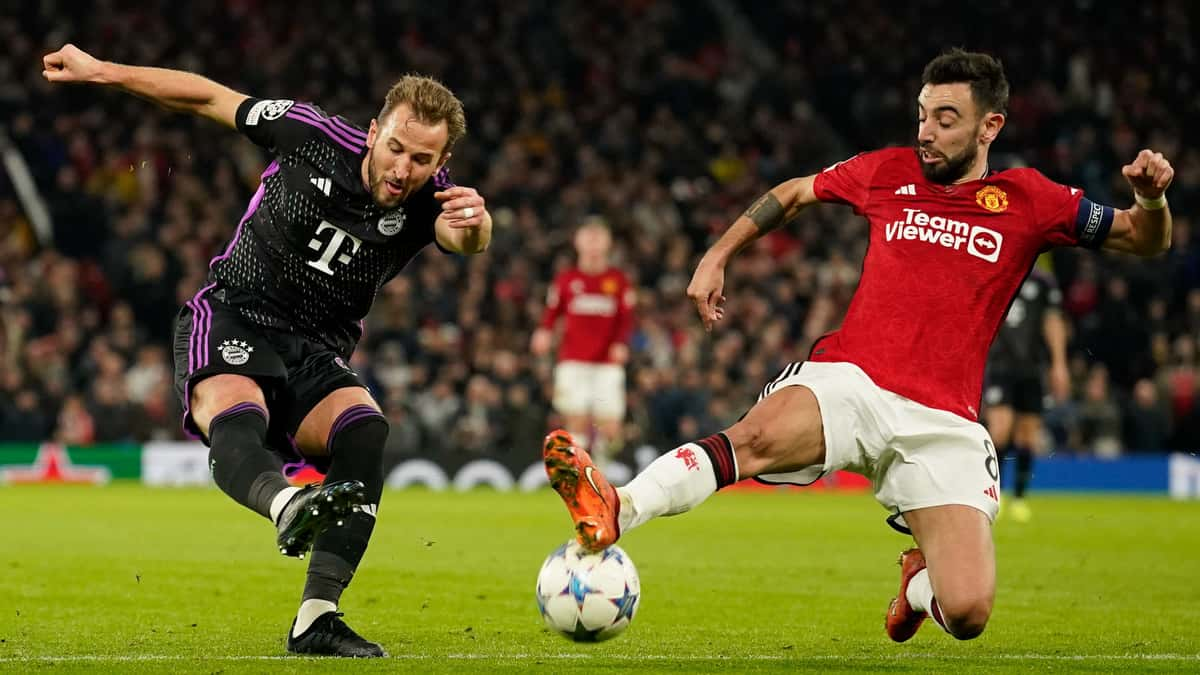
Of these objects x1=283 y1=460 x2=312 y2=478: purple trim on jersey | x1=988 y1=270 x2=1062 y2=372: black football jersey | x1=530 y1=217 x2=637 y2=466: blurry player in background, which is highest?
x1=283 y1=460 x2=312 y2=478: purple trim on jersey

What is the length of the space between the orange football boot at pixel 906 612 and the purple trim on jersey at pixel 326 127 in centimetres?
255

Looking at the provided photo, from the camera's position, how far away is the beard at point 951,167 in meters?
6.03

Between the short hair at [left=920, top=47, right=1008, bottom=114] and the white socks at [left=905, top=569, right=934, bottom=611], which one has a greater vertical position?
the short hair at [left=920, top=47, right=1008, bottom=114]

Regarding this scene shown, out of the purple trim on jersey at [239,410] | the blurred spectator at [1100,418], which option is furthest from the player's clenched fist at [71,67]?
the blurred spectator at [1100,418]

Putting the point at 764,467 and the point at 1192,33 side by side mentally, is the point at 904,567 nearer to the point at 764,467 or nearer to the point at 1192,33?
the point at 764,467

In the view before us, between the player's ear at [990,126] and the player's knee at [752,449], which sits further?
the player's ear at [990,126]

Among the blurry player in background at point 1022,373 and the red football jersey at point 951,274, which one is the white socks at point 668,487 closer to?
the red football jersey at point 951,274

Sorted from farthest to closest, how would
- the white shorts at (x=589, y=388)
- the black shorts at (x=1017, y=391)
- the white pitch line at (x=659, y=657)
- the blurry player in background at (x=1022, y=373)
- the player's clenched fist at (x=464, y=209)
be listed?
the white shorts at (x=589, y=388) < the black shorts at (x=1017, y=391) < the blurry player in background at (x=1022, y=373) < the player's clenched fist at (x=464, y=209) < the white pitch line at (x=659, y=657)

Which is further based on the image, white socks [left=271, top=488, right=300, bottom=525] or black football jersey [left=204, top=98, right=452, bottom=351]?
black football jersey [left=204, top=98, right=452, bottom=351]

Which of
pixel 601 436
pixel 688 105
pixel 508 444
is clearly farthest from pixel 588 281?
pixel 688 105

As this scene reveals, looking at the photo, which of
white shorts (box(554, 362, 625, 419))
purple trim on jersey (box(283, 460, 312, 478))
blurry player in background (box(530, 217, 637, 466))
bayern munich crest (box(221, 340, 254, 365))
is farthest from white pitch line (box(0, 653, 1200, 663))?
white shorts (box(554, 362, 625, 419))

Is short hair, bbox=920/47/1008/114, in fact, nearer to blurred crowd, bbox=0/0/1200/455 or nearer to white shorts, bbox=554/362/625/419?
white shorts, bbox=554/362/625/419

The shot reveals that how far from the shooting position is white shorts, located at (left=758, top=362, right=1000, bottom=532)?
583 centimetres

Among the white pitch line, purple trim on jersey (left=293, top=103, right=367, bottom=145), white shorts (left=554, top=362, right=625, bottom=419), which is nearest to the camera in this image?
the white pitch line
